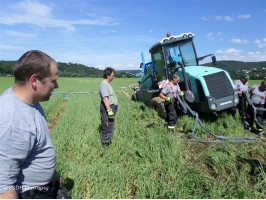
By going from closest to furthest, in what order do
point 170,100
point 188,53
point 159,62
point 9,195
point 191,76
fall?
point 9,195 < point 170,100 < point 191,76 < point 188,53 < point 159,62

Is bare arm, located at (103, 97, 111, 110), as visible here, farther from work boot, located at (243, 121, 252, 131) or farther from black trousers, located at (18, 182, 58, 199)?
work boot, located at (243, 121, 252, 131)

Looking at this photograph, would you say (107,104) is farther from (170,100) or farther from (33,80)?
(33,80)

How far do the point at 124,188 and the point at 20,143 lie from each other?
1784mm

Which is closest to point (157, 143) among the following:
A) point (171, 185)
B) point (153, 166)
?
point (153, 166)

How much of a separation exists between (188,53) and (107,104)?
3894 mm

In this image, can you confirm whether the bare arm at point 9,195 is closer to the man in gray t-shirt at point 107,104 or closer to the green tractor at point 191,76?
the man in gray t-shirt at point 107,104

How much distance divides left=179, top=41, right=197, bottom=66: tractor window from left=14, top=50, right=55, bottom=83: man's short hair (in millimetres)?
5667

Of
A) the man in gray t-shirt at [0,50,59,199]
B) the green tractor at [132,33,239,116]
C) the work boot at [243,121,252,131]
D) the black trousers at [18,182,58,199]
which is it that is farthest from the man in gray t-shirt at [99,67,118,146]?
the work boot at [243,121,252,131]

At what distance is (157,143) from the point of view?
3.78 meters

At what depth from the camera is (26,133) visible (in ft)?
3.55

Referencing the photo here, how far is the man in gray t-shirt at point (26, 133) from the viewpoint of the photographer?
1030 mm

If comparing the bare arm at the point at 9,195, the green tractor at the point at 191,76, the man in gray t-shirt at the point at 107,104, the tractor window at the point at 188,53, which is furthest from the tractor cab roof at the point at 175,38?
the bare arm at the point at 9,195

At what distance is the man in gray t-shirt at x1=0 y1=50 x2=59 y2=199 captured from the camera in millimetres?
1030

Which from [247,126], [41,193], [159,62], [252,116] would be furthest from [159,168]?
[159,62]
